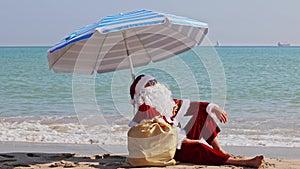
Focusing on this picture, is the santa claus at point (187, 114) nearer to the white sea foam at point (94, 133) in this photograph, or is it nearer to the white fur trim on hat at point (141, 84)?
the white fur trim on hat at point (141, 84)

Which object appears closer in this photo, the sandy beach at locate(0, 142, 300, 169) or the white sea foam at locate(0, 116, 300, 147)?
Result: the sandy beach at locate(0, 142, 300, 169)

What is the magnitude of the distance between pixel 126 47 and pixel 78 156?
138 centimetres

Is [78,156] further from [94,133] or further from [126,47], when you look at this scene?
[94,133]

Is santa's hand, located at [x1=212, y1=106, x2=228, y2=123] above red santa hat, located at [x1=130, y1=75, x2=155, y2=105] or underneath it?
underneath

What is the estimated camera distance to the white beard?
16.9 ft

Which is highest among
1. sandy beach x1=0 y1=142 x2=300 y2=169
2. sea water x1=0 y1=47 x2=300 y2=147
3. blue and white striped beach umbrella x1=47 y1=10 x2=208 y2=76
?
blue and white striped beach umbrella x1=47 y1=10 x2=208 y2=76

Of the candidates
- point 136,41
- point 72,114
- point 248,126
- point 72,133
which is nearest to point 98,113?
point 72,114

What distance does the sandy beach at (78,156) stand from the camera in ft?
17.6

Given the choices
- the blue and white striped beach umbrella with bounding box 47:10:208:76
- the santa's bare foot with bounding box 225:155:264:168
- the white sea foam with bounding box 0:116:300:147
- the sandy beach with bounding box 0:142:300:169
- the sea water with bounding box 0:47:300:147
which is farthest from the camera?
the white sea foam with bounding box 0:116:300:147

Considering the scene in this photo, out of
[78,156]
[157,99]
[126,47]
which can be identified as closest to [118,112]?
[78,156]

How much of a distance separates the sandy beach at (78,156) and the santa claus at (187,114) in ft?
0.38

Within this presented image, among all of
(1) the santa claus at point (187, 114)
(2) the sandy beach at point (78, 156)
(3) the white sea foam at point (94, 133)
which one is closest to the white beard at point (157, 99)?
(1) the santa claus at point (187, 114)

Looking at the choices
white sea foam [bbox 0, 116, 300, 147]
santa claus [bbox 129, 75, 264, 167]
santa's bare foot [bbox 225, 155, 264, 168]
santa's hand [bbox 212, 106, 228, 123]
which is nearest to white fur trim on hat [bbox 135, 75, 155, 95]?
santa claus [bbox 129, 75, 264, 167]

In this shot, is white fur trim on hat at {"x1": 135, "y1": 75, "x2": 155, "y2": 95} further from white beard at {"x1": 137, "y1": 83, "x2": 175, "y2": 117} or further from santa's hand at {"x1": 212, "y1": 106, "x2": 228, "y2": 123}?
santa's hand at {"x1": 212, "y1": 106, "x2": 228, "y2": 123}
